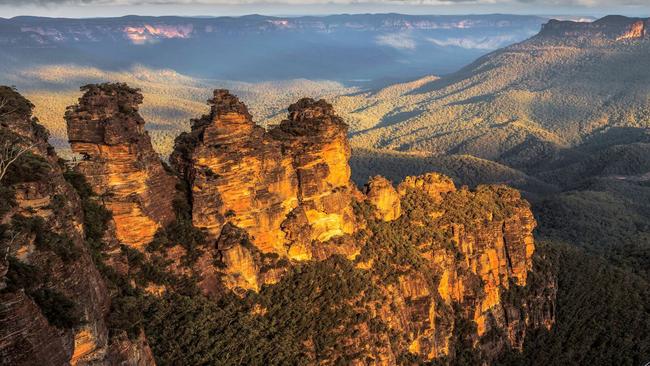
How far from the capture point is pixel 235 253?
34.6 m

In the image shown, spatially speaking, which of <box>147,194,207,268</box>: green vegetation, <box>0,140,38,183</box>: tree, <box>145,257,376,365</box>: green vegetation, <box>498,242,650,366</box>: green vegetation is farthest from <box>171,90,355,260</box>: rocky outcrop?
<box>498,242,650,366</box>: green vegetation

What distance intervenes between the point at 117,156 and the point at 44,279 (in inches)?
476

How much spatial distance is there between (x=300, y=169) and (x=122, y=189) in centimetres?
1396

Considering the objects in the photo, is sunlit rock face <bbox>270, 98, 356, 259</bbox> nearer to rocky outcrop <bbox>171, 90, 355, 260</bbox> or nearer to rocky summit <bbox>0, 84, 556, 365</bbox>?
rocky outcrop <bbox>171, 90, 355, 260</bbox>

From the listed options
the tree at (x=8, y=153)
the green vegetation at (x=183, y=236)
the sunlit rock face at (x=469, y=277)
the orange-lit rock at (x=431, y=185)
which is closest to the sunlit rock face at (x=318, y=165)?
the sunlit rock face at (x=469, y=277)

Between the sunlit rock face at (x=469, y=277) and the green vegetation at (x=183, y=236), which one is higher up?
the green vegetation at (x=183, y=236)

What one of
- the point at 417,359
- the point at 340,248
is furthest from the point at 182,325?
the point at 417,359

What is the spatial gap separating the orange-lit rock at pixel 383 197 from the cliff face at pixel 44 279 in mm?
27437

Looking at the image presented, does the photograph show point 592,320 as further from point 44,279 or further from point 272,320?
point 44,279

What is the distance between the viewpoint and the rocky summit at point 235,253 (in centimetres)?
2095

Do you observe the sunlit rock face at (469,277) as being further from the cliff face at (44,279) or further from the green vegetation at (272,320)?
the cliff face at (44,279)

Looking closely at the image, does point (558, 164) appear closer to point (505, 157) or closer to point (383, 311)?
point (505, 157)

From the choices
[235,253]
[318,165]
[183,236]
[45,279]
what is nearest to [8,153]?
[45,279]

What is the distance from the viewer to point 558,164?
18212cm
